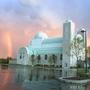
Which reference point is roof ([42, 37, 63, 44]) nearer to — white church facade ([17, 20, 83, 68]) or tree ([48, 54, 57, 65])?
white church facade ([17, 20, 83, 68])

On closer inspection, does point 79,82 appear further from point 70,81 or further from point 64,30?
point 64,30

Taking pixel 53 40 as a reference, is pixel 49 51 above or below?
below

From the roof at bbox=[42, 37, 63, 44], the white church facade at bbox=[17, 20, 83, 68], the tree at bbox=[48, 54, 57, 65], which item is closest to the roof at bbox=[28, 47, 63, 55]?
the white church facade at bbox=[17, 20, 83, 68]

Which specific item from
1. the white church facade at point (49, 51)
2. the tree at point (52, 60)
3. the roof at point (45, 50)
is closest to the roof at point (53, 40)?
the white church facade at point (49, 51)

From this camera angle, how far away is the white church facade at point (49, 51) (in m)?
92.8

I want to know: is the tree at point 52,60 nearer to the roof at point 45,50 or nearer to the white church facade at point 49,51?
the white church facade at point 49,51

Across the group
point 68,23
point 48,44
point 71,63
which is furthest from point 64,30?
point 48,44

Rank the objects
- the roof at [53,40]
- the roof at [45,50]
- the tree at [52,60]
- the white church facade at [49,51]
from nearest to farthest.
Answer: the white church facade at [49,51], the tree at [52,60], the roof at [45,50], the roof at [53,40]

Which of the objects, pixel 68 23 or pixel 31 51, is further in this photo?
pixel 31 51

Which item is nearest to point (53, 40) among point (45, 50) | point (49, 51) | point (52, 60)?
point (45, 50)

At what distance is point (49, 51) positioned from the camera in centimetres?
10712

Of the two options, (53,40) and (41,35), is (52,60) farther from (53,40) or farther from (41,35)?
(41,35)

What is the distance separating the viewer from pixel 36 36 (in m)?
124

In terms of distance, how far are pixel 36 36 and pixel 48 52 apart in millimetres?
19566
